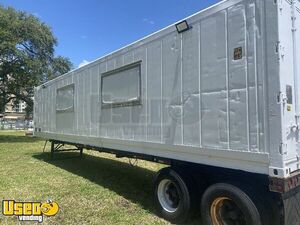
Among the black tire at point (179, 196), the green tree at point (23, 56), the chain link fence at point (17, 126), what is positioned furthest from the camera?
the chain link fence at point (17, 126)

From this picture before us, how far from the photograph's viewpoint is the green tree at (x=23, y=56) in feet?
80.6

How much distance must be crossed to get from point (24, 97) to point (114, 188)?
21996mm

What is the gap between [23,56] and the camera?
82.5 feet

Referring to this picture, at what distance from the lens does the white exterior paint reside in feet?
13.5

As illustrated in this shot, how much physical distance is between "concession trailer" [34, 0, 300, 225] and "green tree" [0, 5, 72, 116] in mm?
20292

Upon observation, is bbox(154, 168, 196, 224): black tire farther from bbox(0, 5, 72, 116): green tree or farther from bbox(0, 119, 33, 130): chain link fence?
bbox(0, 119, 33, 130): chain link fence

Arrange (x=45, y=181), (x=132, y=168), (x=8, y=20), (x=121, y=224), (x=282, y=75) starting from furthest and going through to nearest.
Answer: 1. (x=8, y=20)
2. (x=132, y=168)
3. (x=45, y=181)
4. (x=121, y=224)
5. (x=282, y=75)

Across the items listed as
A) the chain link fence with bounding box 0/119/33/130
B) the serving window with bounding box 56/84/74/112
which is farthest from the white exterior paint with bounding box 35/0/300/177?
the chain link fence with bounding box 0/119/33/130

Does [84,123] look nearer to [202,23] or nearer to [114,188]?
[114,188]

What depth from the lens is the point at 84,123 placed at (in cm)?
937

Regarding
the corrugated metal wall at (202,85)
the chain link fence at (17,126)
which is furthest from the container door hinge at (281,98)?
the chain link fence at (17,126)

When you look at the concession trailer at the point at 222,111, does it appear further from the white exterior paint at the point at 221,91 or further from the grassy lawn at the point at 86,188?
the grassy lawn at the point at 86,188

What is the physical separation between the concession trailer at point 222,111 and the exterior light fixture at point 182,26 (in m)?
0.02

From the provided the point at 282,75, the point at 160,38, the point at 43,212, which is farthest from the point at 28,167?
the point at 282,75
